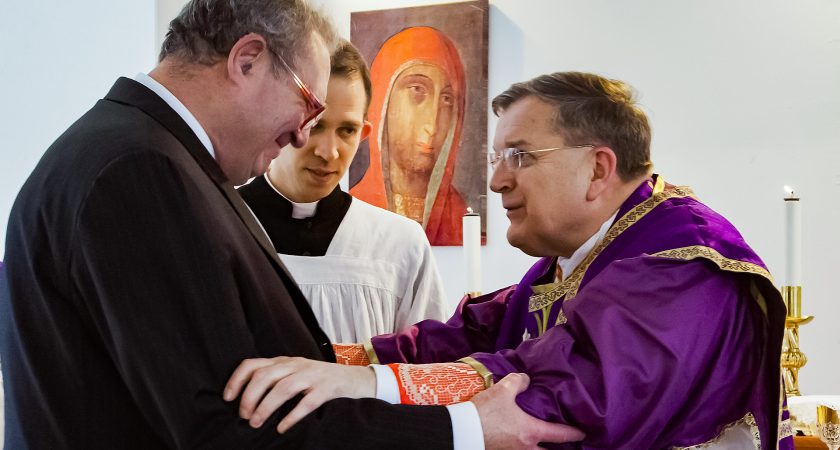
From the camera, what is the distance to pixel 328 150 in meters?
2.93

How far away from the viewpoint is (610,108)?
2.59m

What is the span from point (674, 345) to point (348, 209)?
154 cm

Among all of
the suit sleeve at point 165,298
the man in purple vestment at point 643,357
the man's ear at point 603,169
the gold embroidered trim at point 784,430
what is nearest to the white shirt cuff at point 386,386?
the man in purple vestment at point 643,357

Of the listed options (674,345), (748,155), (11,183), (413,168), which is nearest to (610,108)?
(674,345)

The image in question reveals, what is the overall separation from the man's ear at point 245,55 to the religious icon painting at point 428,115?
138 inches

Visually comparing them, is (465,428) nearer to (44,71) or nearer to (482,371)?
(482,371)

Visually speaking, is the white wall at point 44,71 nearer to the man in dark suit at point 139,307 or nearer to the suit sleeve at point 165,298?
the man in dark suit at point 139,307

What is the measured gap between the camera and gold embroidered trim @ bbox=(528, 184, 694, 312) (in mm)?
2445

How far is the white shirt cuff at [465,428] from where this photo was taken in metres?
1.80

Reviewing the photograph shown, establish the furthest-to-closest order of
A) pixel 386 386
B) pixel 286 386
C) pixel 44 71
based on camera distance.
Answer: pixel 44 71 < pixel 386 386 < pixel 286 386

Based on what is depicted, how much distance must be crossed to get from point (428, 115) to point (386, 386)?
12.0 ft

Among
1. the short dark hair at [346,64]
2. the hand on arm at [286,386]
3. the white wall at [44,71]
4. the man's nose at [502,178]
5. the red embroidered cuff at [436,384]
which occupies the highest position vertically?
the white wall at [44,71]

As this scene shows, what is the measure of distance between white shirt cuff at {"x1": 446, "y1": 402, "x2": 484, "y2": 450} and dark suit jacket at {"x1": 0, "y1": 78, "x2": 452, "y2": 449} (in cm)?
7

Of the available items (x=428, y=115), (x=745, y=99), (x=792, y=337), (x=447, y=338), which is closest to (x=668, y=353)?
(x=447, y=338)
